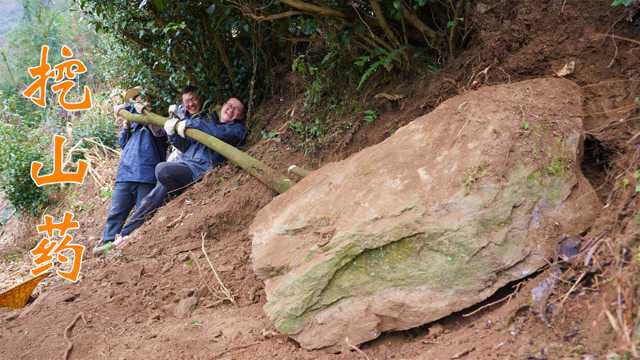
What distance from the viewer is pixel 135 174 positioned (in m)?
5.83

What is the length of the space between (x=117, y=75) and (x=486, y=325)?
7.28 m

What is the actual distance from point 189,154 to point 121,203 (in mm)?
966

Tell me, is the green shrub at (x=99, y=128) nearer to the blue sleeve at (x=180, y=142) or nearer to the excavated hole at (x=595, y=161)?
the blue sleeve at (x=180, y=142)

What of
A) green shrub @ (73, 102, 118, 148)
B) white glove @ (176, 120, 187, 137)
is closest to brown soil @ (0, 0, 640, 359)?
white glove @ (176, 120, 187, 137)

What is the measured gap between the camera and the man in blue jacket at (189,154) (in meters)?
5.21

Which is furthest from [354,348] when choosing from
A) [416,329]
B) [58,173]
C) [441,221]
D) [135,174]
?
[58,173]

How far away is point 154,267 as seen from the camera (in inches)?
169

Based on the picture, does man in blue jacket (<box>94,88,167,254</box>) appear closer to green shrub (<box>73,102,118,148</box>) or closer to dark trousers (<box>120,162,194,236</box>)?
dark trousers (<box>120,162,194,236</box>)

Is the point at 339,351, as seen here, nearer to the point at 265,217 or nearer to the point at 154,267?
the point at 265,217

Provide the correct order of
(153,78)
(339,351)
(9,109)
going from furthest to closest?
(9,109) → (153,78) → (339,351)

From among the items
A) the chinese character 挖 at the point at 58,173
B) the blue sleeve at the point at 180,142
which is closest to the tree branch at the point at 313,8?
the blue sleeve at the point at 180,142

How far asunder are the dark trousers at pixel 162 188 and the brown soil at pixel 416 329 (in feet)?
0.64

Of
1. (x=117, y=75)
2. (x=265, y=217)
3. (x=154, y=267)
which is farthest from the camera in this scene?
(x=117, y=75)

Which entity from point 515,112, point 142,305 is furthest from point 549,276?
point 142,305
